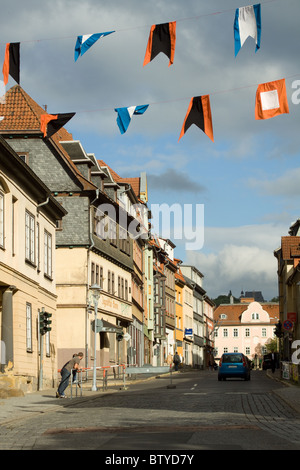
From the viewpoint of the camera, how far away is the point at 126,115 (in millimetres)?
20328

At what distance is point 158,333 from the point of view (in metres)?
78.2

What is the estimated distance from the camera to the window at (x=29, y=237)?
104ft

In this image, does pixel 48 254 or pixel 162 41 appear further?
pixel 48 254

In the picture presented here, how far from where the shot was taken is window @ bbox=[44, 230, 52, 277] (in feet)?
118

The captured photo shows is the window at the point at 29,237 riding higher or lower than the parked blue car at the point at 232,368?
higher

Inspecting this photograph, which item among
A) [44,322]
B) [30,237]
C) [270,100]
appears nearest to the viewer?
[270,100]

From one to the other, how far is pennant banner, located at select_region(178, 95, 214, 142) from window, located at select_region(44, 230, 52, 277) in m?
17.5

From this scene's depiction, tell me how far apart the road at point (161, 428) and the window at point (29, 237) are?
1023 centimetres

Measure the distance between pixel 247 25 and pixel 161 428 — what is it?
863cm

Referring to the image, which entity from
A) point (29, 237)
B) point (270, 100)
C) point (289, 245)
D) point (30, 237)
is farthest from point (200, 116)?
point (289, 245)

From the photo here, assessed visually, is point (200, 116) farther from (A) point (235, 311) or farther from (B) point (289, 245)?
(A) point (235, 311)

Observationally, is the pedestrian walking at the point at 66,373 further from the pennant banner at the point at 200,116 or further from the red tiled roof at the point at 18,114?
the red tiled roof at the point at 18,114


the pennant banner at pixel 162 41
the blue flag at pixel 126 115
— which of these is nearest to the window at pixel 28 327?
the blue flag at pixel 126 115

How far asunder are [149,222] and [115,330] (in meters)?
Answer: 30.9
